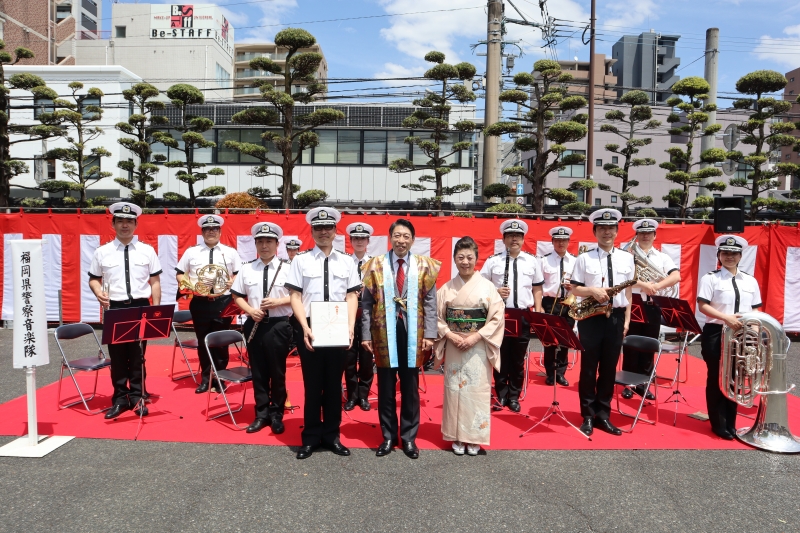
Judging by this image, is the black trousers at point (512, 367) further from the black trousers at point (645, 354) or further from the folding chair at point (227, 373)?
the folding chair at point (227, 373)

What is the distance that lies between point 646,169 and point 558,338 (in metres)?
35.4

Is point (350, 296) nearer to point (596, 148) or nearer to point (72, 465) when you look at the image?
point (72, 465)

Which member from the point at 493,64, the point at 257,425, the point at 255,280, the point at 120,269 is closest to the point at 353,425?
the point at 257,425

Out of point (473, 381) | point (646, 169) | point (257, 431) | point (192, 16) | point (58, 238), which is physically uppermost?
point (192, 16)

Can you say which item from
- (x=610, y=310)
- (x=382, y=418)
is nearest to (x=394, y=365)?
(x=382, y=418)

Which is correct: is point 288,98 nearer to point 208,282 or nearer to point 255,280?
point 208,282

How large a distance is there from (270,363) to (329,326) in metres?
1.14

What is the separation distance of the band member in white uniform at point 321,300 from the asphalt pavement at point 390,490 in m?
0.24

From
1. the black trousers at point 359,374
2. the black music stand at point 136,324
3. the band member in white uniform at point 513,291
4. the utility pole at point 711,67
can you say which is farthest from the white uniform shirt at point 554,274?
the utility pole at point 711,67

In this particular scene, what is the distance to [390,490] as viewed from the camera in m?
4.15

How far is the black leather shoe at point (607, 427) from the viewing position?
5.42 metres

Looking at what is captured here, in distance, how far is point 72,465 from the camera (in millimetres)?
4535

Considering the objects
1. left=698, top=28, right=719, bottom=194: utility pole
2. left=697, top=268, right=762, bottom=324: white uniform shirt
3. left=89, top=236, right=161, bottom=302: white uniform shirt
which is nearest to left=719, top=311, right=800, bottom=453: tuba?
Result: left=697, top=268, right=762, bottom=324: white uniform shirt

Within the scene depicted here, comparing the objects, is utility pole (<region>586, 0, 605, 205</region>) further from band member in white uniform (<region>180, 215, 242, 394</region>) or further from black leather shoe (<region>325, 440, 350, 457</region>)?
black leather shoe (<region>325, 440, 350, 457</region>)
